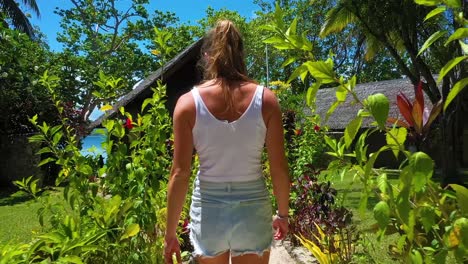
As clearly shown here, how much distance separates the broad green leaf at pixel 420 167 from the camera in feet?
3.42

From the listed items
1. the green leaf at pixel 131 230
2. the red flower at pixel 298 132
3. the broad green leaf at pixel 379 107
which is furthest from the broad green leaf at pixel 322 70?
the red flower at pixel 298 132

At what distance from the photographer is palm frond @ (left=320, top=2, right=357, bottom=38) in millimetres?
15805

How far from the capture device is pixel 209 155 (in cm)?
213

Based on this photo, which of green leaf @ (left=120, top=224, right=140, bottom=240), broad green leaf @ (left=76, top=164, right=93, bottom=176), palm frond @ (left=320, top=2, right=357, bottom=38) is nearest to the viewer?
green leaf @ (left=120, top=224, right=140, bottom=240)

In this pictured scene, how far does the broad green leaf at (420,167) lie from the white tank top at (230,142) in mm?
1087

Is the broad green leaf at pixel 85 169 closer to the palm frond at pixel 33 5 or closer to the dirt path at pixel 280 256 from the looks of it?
the dirt path at pixel 280 256

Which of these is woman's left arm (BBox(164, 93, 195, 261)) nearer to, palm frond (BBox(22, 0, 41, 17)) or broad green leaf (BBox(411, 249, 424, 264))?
broad green leaf (BBox(411, 249, 424, 264))

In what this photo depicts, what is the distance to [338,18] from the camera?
1623cm

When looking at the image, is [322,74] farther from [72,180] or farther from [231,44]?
[72,180]

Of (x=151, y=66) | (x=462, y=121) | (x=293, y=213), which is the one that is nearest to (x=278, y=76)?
(x=151, y=66)

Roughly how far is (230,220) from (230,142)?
363mm

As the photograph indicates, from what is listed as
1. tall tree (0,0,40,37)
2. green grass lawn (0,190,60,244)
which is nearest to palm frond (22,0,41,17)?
tall tree (0,0,40,37)

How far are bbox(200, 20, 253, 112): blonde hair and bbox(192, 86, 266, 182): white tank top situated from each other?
13 cm

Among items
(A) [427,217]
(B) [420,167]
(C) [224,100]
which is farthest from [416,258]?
(C) [224,100]
